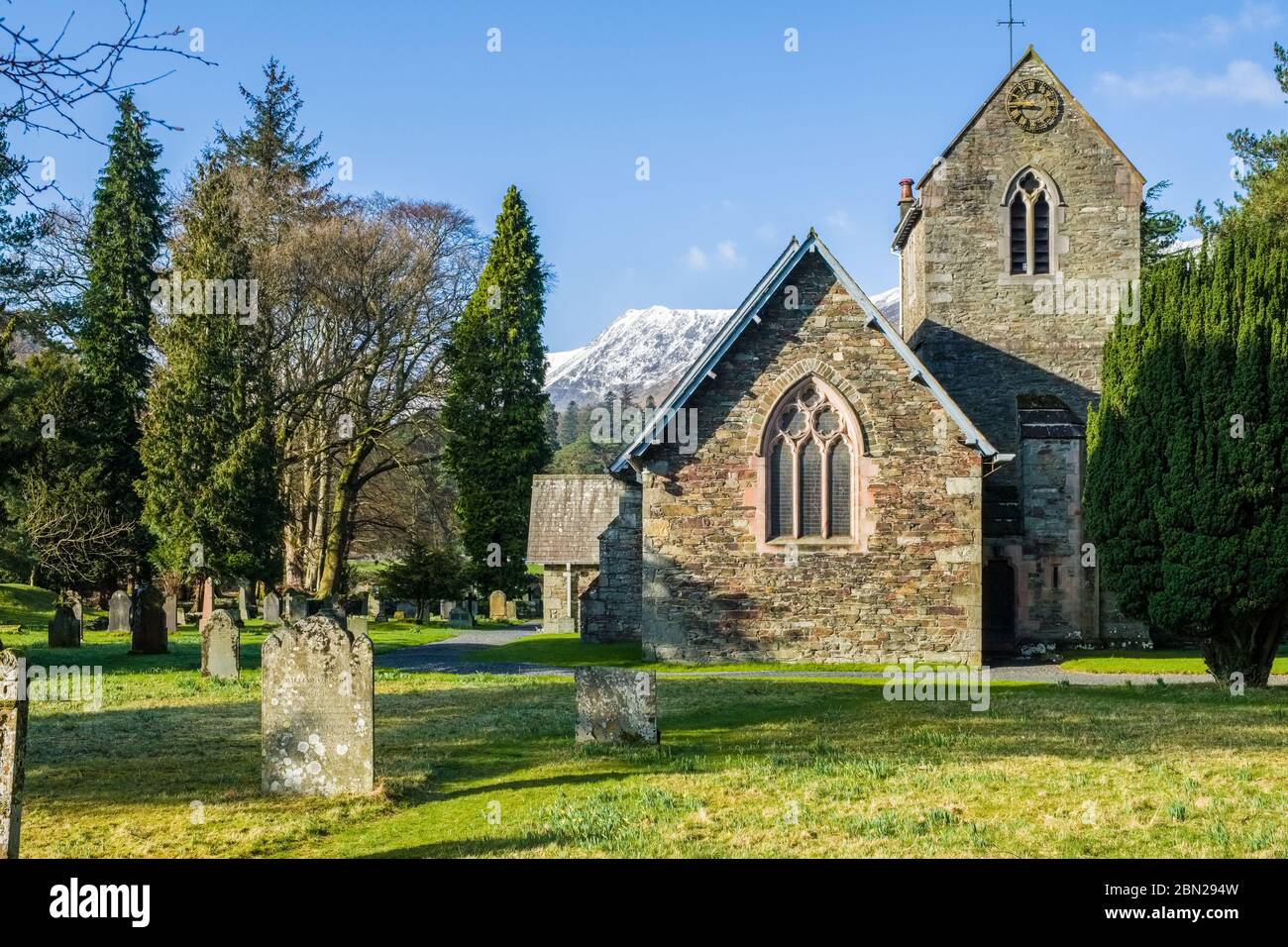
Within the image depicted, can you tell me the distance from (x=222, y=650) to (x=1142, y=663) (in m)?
18.9

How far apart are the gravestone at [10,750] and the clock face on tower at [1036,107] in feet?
94.7

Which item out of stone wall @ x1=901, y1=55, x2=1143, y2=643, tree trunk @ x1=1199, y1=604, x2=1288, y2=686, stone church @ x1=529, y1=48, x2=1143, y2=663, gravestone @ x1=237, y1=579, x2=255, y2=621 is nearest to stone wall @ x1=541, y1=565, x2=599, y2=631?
gravestone @ x1=237, y1=579, x2=255, y2=621

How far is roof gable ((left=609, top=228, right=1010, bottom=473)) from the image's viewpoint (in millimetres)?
25109

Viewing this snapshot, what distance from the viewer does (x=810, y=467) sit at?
83.9 ft

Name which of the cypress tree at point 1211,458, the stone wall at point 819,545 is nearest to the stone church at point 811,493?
the stone wall at point 819,545

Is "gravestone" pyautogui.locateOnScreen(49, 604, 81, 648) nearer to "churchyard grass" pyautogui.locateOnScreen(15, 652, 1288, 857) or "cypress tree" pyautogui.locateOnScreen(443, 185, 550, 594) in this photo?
"churchyard grass" pyautogui.locateOnScreen(15, 652, 1288, 857)

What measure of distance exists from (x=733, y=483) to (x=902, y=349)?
4.39 meters

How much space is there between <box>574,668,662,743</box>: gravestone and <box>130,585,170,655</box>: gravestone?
55.5 feet

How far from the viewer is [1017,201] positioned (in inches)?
1252

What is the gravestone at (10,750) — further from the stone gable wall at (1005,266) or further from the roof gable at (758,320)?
the stone gable wall at (1005,266)

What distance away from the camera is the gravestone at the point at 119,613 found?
34469mm
